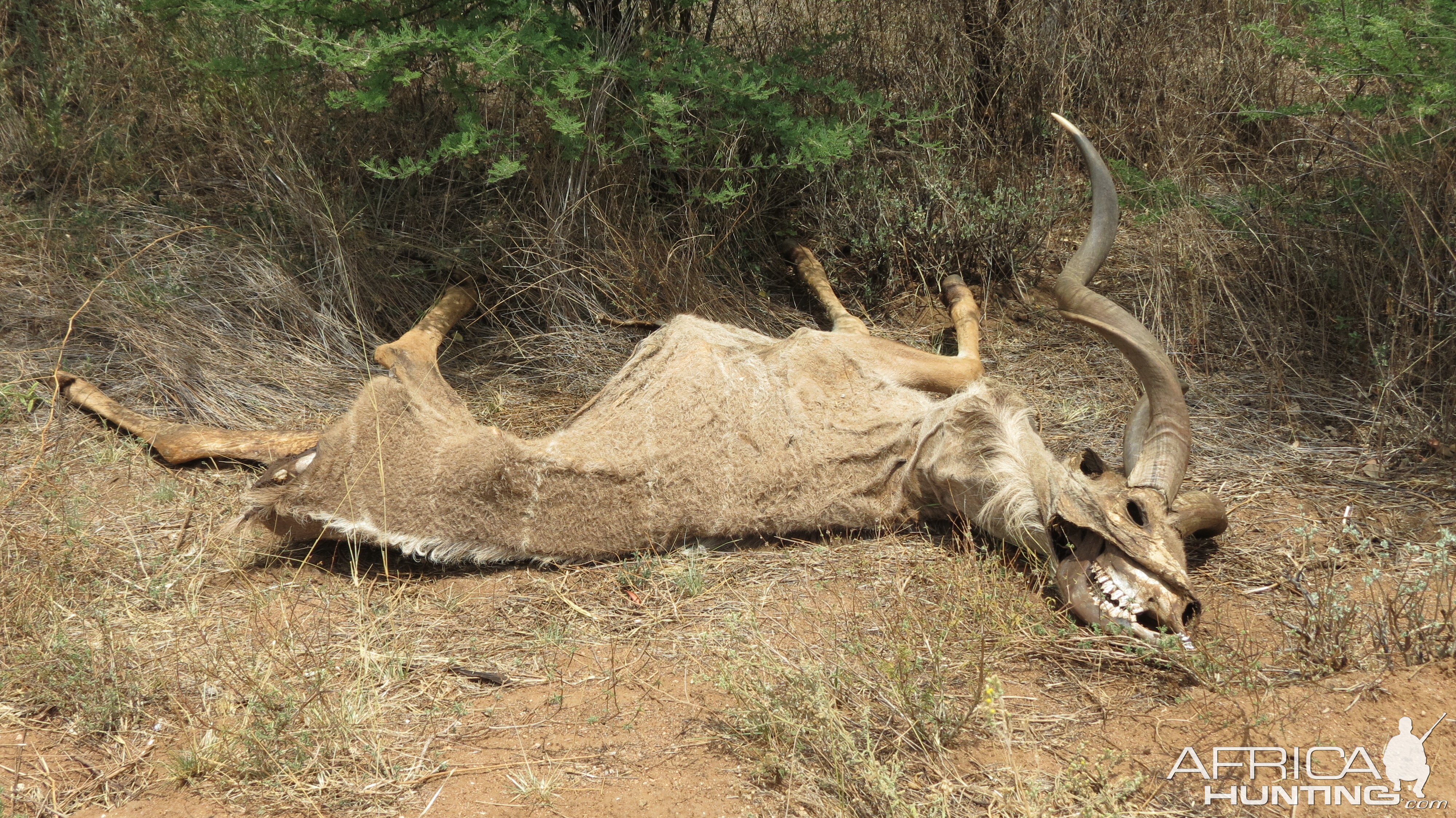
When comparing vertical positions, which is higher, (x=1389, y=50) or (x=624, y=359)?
(x=1389, y=50)

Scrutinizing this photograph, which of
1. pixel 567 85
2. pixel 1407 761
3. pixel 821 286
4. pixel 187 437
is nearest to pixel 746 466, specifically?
pixel 821 286

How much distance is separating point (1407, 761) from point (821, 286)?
11.1 feet

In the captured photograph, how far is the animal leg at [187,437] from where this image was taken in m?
4.40

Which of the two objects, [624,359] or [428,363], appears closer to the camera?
[428,363]

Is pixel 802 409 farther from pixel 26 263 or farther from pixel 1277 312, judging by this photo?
pixel 26 263

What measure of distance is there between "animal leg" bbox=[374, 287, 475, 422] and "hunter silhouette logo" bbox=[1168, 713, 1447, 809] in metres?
2.73

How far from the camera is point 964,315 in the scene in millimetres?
5242

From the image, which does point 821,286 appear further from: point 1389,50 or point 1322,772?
point 1322,772

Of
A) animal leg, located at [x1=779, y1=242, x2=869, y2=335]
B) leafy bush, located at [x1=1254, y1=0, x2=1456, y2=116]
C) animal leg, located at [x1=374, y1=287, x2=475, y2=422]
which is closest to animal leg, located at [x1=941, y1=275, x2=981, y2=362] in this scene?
animal leg, located at [x1=779, y1=242, x2=869, y2=335]

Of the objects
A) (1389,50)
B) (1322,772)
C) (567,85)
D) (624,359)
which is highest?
(1389,50)

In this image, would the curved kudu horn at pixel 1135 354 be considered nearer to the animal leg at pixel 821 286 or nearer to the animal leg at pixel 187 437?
the animal leg at pixel 821 286

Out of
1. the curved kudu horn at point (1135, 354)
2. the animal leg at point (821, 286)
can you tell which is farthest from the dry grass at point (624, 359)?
the curved kudu horn at point (1135, 354)

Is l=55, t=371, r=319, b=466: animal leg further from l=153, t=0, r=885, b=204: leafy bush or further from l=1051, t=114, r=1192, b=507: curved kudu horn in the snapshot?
l=1051, t=114, r=1192, b=507: curved kudu horn

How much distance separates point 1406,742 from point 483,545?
285 centimetres
